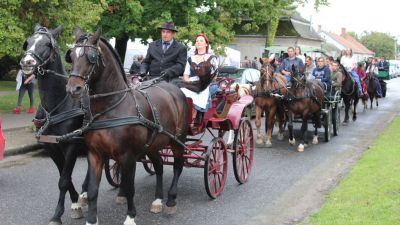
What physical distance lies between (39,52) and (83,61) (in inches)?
41.9

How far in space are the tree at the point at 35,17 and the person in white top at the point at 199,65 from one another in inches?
279

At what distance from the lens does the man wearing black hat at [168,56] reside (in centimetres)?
777

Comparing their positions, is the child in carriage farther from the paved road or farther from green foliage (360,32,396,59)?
green foliage (360,32,396,59)

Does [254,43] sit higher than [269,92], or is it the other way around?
[254,43]

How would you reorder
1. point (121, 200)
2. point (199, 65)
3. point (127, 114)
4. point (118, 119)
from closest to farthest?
point (118, 119)
point (127, 114)
point (121, 200)
point (199, 65)

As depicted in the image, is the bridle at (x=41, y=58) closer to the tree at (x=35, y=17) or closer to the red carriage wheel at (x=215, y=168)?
the red carriage wheel at (x=215, y=168)

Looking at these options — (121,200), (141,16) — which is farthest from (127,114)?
(141,16)

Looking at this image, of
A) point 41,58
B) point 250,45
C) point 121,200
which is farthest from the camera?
point 250,45

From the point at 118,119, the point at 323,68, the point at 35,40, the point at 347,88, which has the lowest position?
the point at 347,88

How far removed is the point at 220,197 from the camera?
8.02 meters

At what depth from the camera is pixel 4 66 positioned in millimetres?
28922

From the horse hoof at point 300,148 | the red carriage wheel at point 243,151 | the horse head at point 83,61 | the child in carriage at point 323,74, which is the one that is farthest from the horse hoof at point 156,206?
the child in carriage at point 323,74

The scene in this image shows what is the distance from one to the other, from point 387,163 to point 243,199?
3416 millimetres

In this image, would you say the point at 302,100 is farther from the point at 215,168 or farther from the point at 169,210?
the point at 169,210
